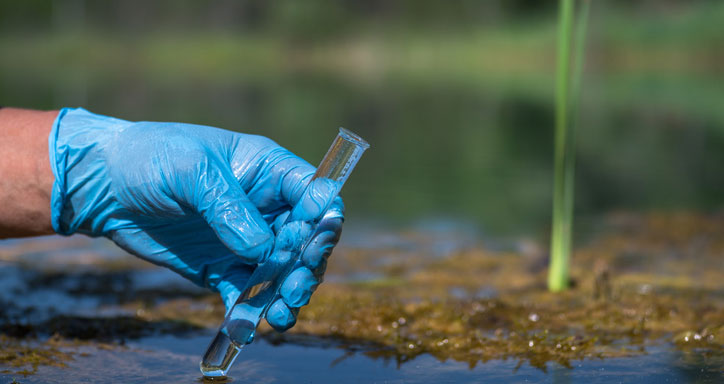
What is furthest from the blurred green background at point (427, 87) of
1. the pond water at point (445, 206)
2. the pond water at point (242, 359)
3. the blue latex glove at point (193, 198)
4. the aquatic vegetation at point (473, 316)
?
Result: the blue latex glove at point (193, 198)

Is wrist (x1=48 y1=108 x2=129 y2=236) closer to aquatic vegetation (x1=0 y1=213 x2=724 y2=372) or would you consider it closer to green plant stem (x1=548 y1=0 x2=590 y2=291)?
aquatic vegetation (x1=0 y1=213 x2=724 y2=372)

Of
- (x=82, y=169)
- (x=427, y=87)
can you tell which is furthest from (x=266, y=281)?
(x=427, y=87)

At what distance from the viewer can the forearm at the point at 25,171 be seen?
275 centimetres

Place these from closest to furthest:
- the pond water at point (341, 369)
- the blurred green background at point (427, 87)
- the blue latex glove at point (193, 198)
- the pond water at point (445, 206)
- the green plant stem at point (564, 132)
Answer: the blue latex glove at point (193, 198) → the pond water at point (341, 369) → the pond water at point (445, 206) → the green plant stem at point (564, 132) → the blurred green background at point (427, 87)

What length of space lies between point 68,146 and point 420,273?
7.80ft

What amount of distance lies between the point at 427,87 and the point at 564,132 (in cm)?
2335

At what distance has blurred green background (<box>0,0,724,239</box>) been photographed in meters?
8.28

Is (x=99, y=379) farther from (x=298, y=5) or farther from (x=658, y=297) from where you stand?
(x=298, y=5)

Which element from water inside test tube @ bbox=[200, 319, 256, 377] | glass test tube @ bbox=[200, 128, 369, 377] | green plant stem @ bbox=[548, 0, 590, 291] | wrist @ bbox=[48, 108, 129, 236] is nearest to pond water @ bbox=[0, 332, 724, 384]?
water inside test tube @ bbox=[200, 319, 256, 377]

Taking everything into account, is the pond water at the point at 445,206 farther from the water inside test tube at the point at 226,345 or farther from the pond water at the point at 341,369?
the water inside test tube at the point at 226,345

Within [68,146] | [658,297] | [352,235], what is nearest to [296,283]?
[68,146]

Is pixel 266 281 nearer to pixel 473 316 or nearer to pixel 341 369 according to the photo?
pixel 341 369

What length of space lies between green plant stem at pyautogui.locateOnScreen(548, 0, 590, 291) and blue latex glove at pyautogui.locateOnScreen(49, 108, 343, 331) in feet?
5.33

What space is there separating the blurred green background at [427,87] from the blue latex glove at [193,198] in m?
3.53
